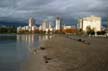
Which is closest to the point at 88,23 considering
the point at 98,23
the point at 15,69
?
the point at 98,23

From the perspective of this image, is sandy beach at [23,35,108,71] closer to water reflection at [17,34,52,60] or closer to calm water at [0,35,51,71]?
calm water at [0,35,51,71]

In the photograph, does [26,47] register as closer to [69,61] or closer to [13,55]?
[13,55]

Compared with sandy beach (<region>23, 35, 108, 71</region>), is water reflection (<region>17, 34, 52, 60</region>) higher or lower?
lower

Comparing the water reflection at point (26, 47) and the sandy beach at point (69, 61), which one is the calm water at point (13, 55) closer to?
the water reflection at point (26, 47)

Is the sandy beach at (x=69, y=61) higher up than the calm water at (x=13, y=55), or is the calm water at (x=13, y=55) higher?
the sandy beach at (x=69, y=61)

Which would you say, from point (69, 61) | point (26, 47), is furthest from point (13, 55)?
point (26, 47)

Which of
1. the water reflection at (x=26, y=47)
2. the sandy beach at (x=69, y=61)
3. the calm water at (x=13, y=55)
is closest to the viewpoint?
the sandy beach at (x=69, y=61)

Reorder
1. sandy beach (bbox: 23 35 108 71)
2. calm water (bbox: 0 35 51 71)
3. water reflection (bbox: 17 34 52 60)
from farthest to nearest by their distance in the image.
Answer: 1. water reflection (bbox: 17 34 52 60)
2. calm water (bbox: 0 35 51 71)
3. sandy beach (bbox: 23 35 108 71)

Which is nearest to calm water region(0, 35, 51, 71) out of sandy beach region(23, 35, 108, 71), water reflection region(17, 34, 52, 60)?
water reflection region(17, 34, 52, 60)

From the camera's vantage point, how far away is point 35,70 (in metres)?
18.1

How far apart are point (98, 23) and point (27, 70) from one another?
180 meters

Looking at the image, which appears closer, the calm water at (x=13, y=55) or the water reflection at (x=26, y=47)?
the calm water at (x=13, y=55)

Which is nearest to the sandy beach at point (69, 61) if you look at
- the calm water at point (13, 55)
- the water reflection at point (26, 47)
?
the calm water at point (13, 55)

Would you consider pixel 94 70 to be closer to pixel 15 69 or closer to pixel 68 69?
pixel 68 69
